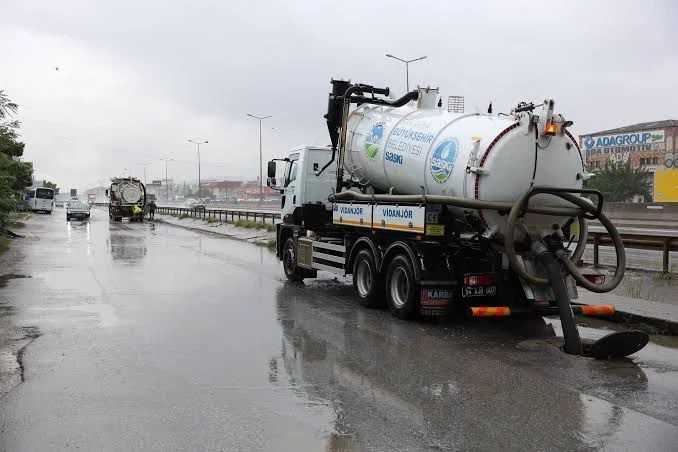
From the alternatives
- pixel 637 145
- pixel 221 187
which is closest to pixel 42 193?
pixel 637 145

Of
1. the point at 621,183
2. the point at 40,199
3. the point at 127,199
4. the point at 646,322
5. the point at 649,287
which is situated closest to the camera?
the point at 646,322

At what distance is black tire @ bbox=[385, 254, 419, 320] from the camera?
898cm

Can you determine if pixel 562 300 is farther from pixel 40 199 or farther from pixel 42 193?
pixel 42 193

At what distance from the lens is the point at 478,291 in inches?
343

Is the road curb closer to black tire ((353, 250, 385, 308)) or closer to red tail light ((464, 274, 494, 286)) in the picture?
red tail light ((464, 274, 494, 286))

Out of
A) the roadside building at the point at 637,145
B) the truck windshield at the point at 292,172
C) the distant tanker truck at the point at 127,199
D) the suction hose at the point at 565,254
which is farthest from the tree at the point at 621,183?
the suction hose at the point at 565,254

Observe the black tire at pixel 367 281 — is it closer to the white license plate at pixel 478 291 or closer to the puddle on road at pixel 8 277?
the white license plate at pixel 478 291

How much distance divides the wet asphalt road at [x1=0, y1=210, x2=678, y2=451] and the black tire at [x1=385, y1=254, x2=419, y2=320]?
27cm

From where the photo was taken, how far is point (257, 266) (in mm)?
16969

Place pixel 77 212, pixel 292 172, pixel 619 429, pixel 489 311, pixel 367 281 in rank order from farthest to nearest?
1. pixel 77 212
2. pixel 292 172
3. pixel 367 281
4. pixel 489 311
5. pixel 619 429

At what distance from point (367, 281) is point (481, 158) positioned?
3300 millimetres

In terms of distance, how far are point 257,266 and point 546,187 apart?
10332 millimetres

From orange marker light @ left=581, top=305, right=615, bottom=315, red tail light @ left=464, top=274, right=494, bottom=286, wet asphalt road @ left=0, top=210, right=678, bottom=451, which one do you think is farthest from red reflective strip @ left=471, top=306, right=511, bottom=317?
orange marker light @ left=581, top=305, right=615, bottom=315

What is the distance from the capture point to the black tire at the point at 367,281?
32.9 ft
